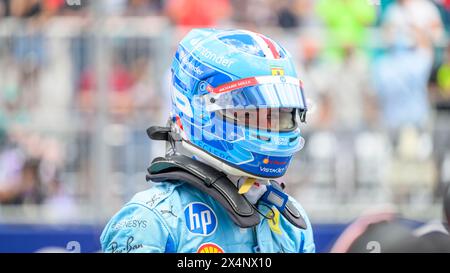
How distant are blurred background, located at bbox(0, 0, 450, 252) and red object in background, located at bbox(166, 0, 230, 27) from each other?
1cm

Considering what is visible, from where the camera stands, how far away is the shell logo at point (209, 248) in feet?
10.6

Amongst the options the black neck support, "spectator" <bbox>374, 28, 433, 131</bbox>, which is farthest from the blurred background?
the black neck support

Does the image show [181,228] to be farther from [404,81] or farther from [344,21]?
[404,81]

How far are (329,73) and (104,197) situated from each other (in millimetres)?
2264

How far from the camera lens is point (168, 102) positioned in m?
8.18

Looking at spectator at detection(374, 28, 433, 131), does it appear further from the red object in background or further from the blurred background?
the red object in background

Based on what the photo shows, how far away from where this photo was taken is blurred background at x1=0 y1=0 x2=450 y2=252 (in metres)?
7.70

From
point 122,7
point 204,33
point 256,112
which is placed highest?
point 204,33

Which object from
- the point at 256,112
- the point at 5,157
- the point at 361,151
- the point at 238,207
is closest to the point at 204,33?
the point at 256,112

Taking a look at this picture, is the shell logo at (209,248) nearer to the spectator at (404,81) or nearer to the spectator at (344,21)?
the spectator at (344,21)

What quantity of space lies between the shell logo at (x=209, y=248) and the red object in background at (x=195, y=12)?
5.16 m

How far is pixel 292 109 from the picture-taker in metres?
3.41

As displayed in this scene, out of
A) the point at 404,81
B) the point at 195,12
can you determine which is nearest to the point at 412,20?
the point at 404,81

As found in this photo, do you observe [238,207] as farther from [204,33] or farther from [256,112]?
[204,33]
